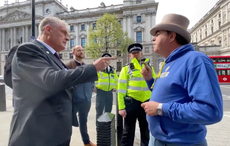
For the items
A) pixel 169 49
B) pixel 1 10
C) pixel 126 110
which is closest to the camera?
pixel 169 49

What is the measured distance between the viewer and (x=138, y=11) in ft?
125

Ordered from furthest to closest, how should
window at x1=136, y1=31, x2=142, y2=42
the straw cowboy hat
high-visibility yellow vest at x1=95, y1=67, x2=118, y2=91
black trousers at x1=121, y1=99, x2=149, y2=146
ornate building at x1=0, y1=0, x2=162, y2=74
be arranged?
window at x1=136, y1=31, x2=142, y2=42 < ornate building at x1=0, y1=0, x2=162, y2=74 < high-visibility yellow vest at x1=95, y1=67, x2=118, y2=91 < black trousers at x1=121, y1=99, x2=149, y2=146 < the straw cowboy hat

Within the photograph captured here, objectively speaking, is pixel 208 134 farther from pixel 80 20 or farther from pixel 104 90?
pixel 80 20

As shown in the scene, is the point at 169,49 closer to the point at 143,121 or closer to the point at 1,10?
the point at 143,121

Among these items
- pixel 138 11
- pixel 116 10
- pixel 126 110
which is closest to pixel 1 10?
pixel 116 10

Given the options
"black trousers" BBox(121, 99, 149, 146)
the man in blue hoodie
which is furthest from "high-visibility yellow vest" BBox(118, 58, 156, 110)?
the man in blue hoodie

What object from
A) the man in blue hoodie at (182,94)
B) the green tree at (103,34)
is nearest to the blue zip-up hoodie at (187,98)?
the man in blue hoodie at (182,94)

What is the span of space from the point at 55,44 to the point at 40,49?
30 centimetres

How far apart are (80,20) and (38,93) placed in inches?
1772

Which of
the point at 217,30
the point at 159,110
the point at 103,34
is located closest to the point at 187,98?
the point at 159,110

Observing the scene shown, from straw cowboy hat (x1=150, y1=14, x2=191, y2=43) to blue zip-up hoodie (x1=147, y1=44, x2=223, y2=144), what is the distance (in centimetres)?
12

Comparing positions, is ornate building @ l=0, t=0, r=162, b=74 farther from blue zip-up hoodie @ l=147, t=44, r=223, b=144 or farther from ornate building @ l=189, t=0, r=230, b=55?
blue zip-up hoodie @ l=147, t=44, r=223, b=144

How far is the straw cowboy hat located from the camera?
1427mm

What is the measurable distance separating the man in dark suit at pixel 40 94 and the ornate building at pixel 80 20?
36920mm
